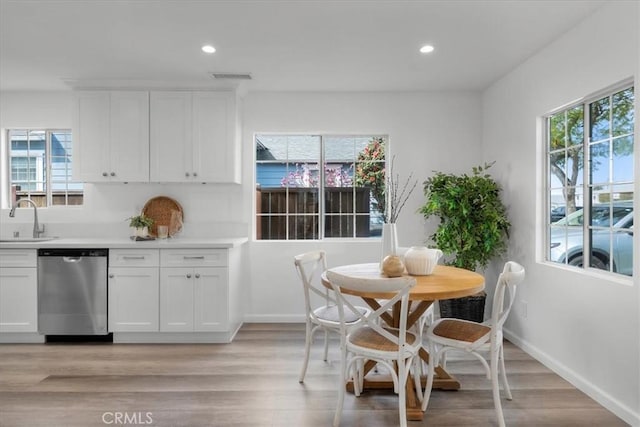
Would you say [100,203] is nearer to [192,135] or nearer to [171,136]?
[171,136]

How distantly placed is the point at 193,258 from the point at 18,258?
157 centimetres

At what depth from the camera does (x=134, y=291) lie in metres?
3.57

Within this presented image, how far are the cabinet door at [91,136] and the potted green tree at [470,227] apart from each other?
3.27 meters

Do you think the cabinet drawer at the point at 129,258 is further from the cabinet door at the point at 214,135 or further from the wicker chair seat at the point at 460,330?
the wicker chair seat at the point at 460,330

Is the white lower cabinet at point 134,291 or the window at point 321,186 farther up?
the window at point 321,186

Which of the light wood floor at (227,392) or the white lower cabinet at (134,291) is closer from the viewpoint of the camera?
the light wood floor at (227,392)

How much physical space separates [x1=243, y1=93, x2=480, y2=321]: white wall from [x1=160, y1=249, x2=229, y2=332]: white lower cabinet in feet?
2.42

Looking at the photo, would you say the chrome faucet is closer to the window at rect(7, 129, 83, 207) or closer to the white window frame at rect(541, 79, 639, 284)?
the window at rect(7, 129, 83, 207)

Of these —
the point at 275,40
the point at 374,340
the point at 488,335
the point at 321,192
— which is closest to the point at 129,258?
the point at 321,192

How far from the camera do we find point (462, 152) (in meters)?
4.32

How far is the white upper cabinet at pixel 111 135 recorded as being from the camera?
12.8 feet

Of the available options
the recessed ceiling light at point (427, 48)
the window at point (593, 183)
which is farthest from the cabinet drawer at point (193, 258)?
the window at point (593, 183)

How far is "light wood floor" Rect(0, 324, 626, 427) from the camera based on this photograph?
231 centimetres

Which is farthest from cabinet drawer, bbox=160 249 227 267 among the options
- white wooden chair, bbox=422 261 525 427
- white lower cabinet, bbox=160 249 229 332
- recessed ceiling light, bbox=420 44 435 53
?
recessed ceiling light, bbox=420 44 435 53
